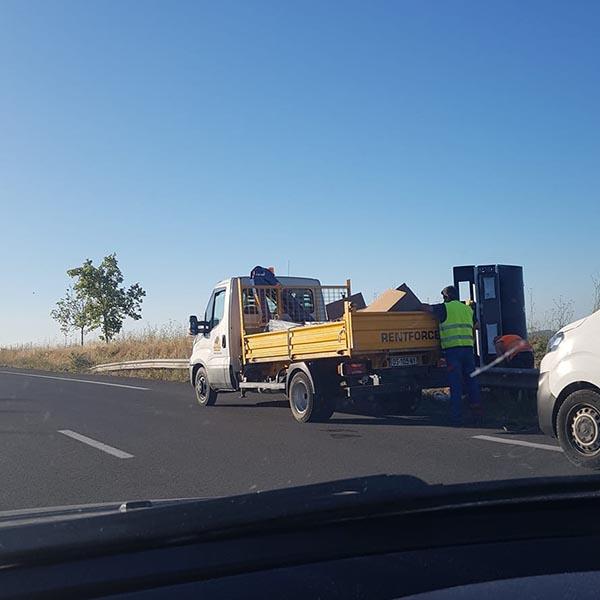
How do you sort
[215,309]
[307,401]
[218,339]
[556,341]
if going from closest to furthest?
[556,341]
[307,401]
[218,339]
[215,309]

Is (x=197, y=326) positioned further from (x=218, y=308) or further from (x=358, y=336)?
(x=358, y=336)

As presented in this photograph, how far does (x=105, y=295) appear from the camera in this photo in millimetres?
44156

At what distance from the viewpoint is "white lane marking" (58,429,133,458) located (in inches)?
336

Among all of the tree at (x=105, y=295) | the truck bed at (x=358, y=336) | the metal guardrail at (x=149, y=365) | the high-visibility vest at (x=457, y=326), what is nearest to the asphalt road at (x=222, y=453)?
the truck bed at (x=358, y=336)

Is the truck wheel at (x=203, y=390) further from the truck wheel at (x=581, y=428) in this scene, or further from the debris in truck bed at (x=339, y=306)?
the truck wheel at (x=581, y=428)

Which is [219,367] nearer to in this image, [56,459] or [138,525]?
[56,459]

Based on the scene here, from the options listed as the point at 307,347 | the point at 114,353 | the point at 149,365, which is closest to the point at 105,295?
the point at 114,353

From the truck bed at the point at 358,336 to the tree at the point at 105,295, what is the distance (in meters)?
33.9

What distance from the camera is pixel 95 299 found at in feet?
145

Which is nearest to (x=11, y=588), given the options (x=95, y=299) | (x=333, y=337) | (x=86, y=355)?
(x=333, y=337)

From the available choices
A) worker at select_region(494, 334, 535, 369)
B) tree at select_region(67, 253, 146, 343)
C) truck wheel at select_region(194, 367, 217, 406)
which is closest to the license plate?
worker at select_region(494, 334, 535, 369)

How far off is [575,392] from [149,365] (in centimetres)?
1897

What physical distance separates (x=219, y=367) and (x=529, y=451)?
657cm

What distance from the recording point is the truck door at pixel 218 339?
12.9m
